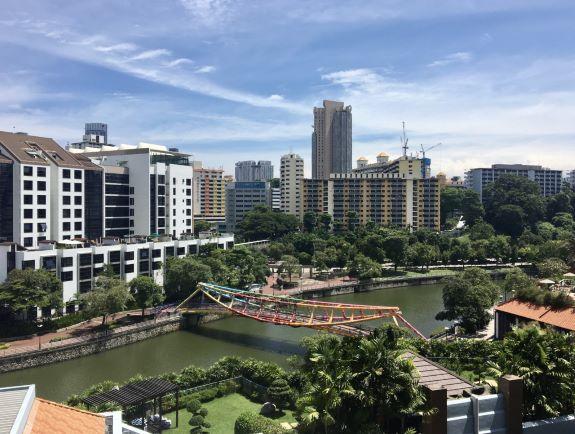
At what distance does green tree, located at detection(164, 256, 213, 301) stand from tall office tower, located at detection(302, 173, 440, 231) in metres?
45.7

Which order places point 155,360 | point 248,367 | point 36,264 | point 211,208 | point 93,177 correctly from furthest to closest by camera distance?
point 211,208 → point 93,177 → point 36,264 → point 155,360 → point 248,367

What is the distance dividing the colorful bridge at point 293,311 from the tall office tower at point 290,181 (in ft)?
179

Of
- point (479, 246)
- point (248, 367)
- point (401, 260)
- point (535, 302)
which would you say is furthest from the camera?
point (479, 246)

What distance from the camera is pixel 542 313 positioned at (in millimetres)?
22031

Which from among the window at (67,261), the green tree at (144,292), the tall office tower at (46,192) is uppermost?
the tall office tower at (46,192)

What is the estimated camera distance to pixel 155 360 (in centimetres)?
2619

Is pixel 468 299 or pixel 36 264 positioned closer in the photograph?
pixel 468 299

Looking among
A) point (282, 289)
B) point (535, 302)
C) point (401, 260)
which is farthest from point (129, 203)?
point (535, 302)

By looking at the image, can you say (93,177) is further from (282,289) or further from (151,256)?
(282,289)

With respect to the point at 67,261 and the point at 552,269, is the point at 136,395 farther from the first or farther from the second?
the point at 552,269

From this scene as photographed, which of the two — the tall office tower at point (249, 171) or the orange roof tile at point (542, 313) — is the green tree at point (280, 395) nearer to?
the orange roof tile at point (542, 313)

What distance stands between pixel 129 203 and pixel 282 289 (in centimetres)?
1576

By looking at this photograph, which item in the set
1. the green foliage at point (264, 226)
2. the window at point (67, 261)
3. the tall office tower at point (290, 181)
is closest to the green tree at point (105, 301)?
the window at point (67, 261)

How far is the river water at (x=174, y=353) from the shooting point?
23.3 metres
